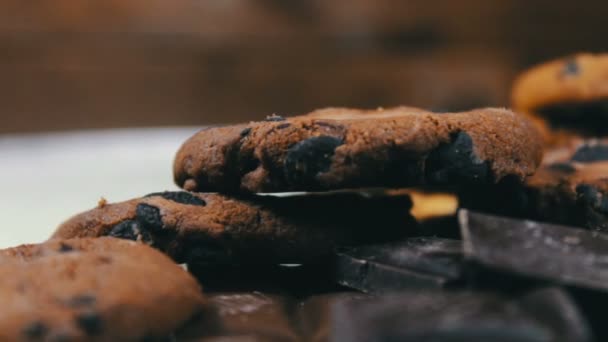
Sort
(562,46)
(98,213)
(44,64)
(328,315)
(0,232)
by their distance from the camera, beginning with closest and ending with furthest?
(328,315) → (98,213) → (0,232) → (44,64) → (562,46)

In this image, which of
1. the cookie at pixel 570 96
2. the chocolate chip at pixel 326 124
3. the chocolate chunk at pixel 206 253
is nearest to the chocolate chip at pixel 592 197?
the cookie at pixel 570 96

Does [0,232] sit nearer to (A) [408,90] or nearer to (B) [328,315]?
(B) [328,315]

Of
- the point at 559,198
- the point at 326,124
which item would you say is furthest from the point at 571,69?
the point at 326,124

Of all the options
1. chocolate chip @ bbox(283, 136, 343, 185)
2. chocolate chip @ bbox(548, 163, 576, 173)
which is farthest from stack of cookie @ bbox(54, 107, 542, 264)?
chocolate chip @ bbox(548, 163, 576, 173)

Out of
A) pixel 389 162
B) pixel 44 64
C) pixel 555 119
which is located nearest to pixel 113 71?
pixel 44 64

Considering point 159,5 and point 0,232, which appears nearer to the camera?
point 0,232

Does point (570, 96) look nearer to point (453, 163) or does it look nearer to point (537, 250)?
point (453, 163)

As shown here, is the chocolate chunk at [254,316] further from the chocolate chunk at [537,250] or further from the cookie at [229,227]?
the chocolate chunk at [537,250]
